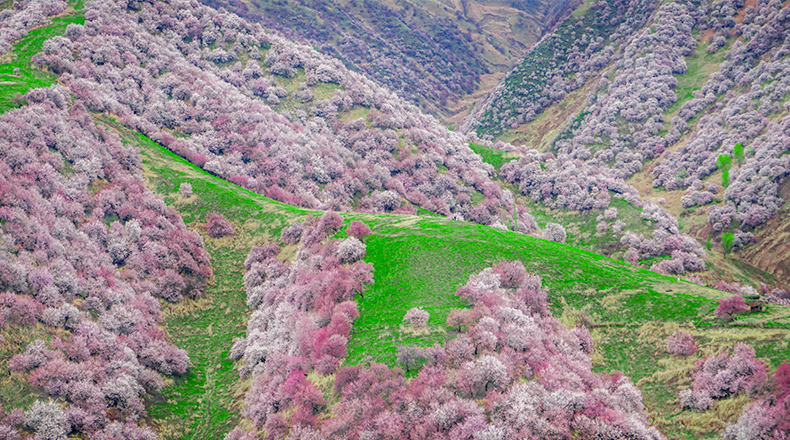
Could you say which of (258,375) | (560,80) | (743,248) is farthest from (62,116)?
(560,80)

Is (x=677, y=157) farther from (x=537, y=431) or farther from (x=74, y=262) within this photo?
(x=74, y=262)

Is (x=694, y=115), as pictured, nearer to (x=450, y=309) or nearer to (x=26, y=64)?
(x=450, y=309)

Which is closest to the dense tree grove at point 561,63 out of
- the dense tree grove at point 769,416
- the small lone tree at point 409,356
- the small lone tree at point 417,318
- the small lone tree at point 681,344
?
the small lone tree at point 681,344

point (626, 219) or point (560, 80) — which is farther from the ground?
point (560, 80)

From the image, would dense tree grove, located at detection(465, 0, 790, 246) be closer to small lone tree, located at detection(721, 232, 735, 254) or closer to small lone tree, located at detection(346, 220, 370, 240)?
small lone tree, located at detection(721, 232, 735, 254)

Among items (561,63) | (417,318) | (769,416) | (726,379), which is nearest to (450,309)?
(417,318)

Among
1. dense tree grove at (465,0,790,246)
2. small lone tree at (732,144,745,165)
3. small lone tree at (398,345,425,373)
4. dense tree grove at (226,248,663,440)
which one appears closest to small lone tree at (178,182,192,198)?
dense tree grove at (226,248,663,440)
